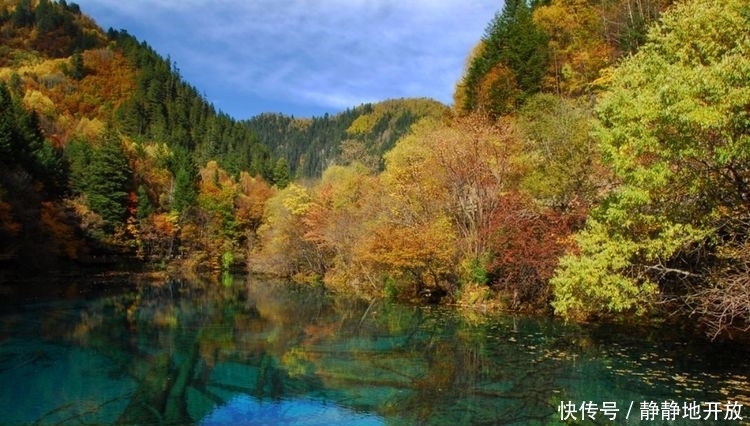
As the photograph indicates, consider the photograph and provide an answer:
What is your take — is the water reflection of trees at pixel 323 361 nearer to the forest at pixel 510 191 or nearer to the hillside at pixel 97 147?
the forest at pixel 510 191

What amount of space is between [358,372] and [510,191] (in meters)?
16.2

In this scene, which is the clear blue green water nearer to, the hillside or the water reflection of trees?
the water reflection of trees

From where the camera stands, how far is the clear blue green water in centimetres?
1183

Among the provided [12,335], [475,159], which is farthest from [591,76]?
[12,335]

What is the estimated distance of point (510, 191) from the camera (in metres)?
28.8

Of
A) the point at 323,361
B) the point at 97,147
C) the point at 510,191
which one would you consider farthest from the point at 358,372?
the point at 97,147

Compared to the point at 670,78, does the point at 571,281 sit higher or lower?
lower

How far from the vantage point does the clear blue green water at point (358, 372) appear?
11828mm

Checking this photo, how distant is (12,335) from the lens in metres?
20.5

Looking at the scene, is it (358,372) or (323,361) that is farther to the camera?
(323,361)

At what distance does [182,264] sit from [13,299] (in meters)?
32.3

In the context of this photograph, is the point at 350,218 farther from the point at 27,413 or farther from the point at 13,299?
the point at 27,413

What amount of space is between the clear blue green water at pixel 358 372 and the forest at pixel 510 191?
5.20 feet

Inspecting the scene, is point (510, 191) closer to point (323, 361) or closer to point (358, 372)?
point (323, 361)
